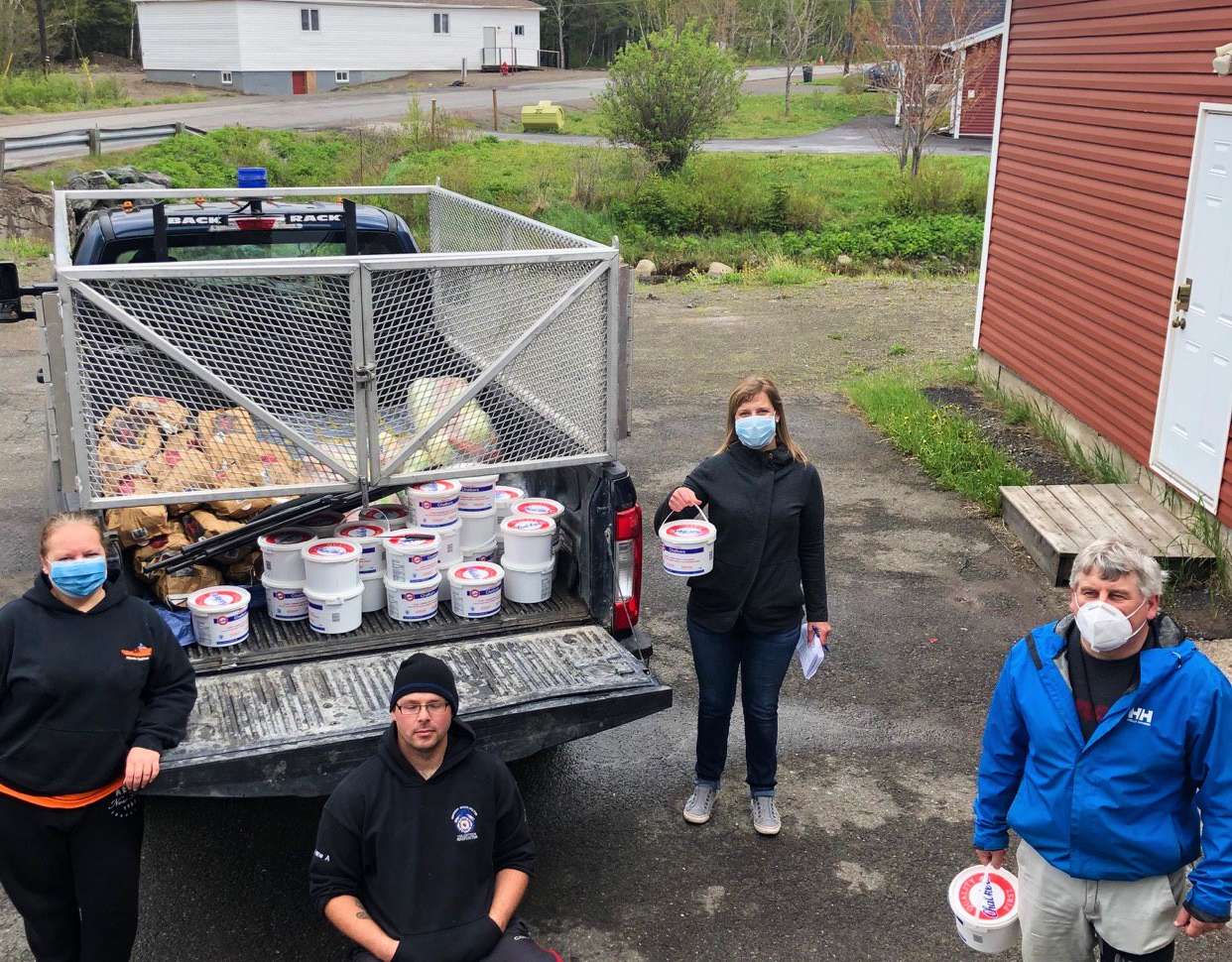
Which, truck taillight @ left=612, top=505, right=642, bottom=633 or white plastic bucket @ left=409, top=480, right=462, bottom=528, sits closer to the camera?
truck taillight @ left=612, top=505, right=642, bottom=633

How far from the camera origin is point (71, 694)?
3477 millimetres

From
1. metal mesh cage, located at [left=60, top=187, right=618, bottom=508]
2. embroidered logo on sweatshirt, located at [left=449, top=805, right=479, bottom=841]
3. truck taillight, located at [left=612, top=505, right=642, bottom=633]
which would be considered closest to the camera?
embroidered logo on sweatshirt, located at [left=449, top=805, right=479, bottom=841]

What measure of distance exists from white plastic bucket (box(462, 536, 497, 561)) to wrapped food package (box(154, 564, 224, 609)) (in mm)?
999

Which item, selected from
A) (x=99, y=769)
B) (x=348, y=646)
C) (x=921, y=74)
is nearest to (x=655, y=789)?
(x=348, y=646)

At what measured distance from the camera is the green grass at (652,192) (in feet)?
73.9

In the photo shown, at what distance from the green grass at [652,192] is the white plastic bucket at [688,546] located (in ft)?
49.6

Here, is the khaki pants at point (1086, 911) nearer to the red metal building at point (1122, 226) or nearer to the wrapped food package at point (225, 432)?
the wrapped food package at point (225, 432)

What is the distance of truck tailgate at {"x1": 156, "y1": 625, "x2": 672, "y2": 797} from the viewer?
3.78 m

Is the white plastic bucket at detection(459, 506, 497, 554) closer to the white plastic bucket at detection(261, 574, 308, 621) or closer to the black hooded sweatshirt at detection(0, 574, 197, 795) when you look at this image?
the white plastic bucket at detection(261, 574, 308, 621)

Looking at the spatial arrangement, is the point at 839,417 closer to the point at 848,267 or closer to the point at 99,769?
the point at 99,769

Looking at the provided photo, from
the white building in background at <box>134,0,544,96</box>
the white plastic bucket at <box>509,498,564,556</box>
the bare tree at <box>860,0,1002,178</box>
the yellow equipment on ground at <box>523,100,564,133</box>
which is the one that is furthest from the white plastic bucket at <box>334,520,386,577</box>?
the white building in background at <box>134,0,544,96</box>

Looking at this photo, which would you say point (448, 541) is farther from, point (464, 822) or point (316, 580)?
point (464, 822)

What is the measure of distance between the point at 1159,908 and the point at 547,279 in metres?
3.05

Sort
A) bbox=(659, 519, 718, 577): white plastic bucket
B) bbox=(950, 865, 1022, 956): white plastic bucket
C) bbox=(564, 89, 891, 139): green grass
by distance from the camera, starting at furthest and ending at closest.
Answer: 1. bbox=(564, 89, 891, 139): green grass
2. bbox=(659, 519, 718, 577): white plastic bucket
3. bbox=(950, 865, 1022, 956): white plastic bucket
